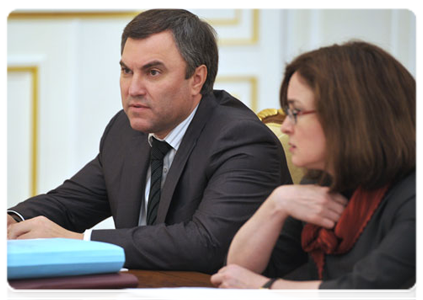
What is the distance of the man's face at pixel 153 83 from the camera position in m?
2.24

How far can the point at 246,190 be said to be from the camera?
2033 millimetres

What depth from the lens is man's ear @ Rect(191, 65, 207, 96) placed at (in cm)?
235

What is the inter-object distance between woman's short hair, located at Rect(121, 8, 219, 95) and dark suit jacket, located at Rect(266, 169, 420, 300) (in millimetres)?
1032

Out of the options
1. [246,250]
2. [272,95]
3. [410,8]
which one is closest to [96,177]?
[246,250]

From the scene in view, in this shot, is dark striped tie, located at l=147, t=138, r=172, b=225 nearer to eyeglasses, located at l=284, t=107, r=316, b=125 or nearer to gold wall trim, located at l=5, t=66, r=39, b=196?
eyeglasses, located at l=284, t=107, r=316, b=125

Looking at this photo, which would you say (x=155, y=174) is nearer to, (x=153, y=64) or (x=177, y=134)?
(x=177, y=134)

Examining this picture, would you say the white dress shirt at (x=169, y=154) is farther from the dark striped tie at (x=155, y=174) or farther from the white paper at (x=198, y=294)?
the white paper at (x=198, y=294)

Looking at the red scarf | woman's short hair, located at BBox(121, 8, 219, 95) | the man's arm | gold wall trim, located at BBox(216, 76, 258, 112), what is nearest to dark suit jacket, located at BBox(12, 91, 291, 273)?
the man's arm

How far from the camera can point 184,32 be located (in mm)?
2297

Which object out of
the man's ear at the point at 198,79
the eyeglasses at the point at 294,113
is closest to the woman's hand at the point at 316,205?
the eyeglasses at the point at 294,113

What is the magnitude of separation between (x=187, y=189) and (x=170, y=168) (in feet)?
0.29

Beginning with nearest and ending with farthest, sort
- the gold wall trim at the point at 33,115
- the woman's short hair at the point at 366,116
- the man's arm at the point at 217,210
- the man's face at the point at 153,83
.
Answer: the woman's short hair at the point at 366,116
the man's arm at the point at 217,210
the man's face at the point at 153,83
the gold wall trim at the point at 33,115

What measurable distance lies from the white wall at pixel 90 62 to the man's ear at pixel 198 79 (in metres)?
1.49

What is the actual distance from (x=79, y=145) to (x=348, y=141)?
8.94 ft
